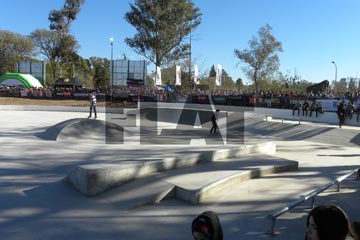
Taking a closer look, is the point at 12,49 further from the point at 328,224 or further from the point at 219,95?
the point at 328,224

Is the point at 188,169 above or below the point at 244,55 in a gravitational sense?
below

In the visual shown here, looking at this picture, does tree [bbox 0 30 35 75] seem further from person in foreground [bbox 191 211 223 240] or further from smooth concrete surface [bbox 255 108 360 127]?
person in foreground [bbox 191 211 223 240]

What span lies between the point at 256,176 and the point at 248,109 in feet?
72.5

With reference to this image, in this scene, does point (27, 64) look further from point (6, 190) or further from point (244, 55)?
point (6, 190)

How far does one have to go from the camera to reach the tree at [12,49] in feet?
244

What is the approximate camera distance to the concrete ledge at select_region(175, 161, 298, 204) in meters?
6.86

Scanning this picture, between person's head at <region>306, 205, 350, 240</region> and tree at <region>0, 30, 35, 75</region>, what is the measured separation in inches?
3156

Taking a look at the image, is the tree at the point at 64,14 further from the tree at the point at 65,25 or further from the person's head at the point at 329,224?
the person's head at the point at 329,224

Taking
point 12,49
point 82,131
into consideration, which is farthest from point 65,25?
point 82,131

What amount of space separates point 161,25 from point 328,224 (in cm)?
4448

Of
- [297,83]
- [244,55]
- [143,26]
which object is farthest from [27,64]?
[297,83]

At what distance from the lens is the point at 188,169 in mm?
8945

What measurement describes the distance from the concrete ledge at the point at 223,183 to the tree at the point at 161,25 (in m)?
37.0

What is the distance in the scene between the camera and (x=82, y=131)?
47.3ft
